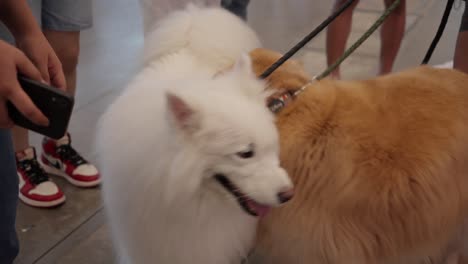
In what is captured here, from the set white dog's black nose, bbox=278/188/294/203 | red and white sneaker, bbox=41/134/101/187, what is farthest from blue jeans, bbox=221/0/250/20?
white dog's black nose, bbox=278/188/294/203

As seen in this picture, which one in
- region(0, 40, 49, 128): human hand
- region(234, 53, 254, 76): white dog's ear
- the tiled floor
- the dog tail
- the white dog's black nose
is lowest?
the tiled floor

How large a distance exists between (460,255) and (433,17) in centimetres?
249

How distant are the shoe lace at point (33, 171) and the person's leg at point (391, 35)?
5.40 feet

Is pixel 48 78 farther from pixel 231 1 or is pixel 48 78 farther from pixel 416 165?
pixel 231 1

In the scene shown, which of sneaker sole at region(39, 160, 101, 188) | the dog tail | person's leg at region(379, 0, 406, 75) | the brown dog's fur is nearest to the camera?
the brown dog's fur

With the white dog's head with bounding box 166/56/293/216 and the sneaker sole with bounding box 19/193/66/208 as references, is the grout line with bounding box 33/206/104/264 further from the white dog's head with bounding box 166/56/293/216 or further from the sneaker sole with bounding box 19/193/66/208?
the white dog's head with bounding box 166/56/293/216

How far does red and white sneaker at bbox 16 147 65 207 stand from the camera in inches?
69.8

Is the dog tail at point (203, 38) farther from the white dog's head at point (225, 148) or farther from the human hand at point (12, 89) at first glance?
the human hand at point (12, 89)

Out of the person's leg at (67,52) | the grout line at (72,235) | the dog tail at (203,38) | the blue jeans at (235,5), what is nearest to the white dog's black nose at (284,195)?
the dog tail at (203,38)

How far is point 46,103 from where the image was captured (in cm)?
74

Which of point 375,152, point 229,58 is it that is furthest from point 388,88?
point 229,58

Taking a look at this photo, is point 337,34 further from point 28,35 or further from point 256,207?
point 28,35

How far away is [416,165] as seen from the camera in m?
1.16

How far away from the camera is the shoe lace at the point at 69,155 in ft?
6.24
